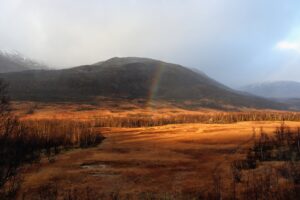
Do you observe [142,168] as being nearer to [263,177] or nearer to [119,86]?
[263,177]

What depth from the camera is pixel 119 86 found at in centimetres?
12650

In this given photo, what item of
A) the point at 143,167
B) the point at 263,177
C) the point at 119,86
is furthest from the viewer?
the point at 119,86

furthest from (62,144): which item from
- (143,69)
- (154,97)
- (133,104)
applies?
(143,69)

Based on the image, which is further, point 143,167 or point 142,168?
point 143,167

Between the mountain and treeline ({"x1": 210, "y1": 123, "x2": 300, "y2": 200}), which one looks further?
the mountain

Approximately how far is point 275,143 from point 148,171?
12418 mm

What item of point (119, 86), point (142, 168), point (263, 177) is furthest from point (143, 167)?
point (119, 86)

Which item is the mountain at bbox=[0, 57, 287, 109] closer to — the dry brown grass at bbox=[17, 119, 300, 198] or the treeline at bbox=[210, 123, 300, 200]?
the dry brown grass at bbox=[17, 119, 300, 198]

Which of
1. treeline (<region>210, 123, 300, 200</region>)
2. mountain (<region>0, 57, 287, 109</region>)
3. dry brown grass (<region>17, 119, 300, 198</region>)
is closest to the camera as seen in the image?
treeline (<region>210, 123, 300, 200</region>)

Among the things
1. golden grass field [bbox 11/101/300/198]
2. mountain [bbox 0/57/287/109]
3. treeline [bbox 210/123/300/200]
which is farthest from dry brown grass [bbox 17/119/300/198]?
mountain [bbox 0/57/287/109]

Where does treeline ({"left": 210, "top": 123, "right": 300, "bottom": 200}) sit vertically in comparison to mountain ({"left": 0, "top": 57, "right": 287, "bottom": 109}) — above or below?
below

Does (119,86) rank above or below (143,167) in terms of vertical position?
above

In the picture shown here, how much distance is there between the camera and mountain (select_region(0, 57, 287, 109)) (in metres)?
103

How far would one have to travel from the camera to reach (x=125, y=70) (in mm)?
144625
